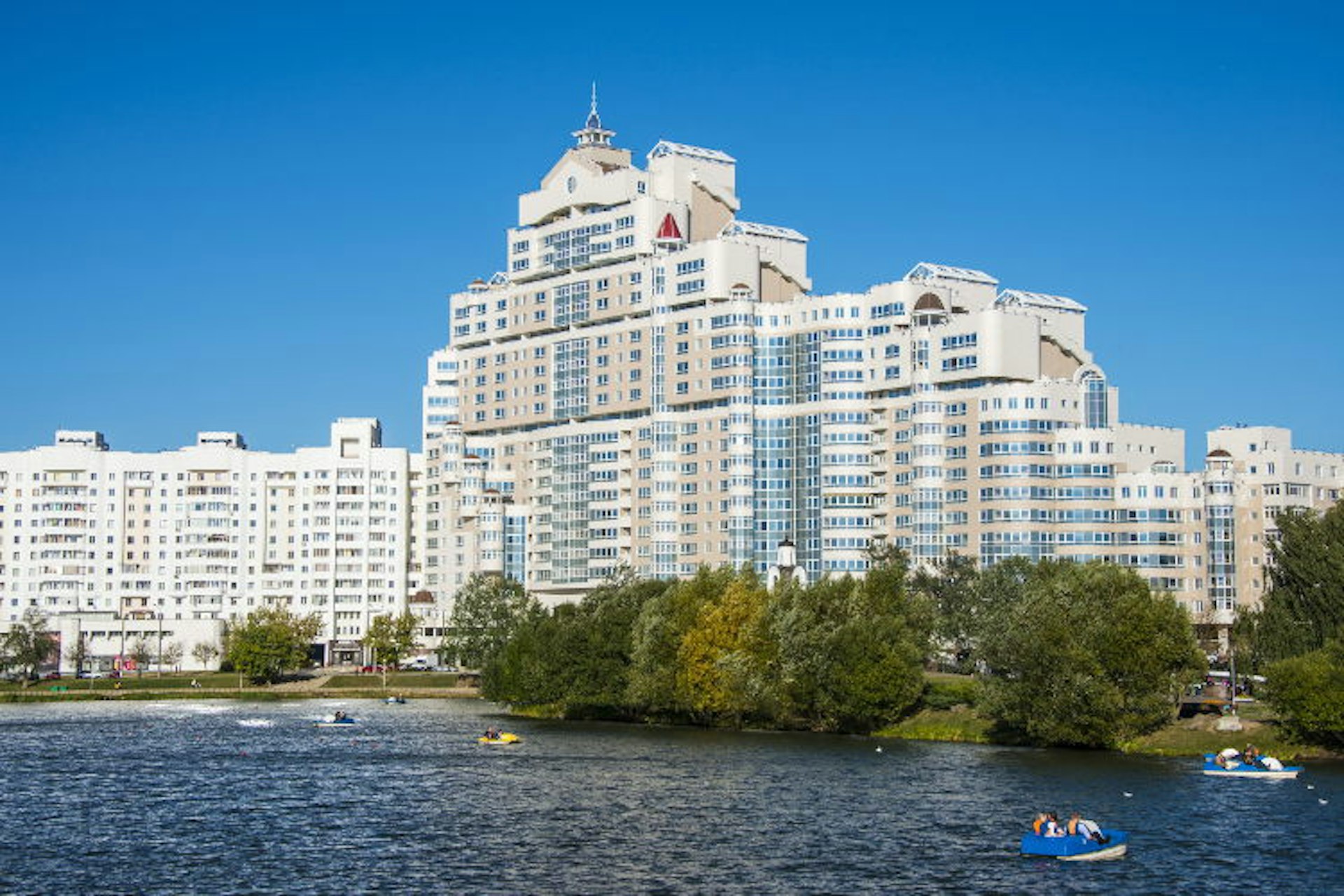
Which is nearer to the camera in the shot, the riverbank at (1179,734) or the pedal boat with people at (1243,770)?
the pedal boat with people at (1243,770)

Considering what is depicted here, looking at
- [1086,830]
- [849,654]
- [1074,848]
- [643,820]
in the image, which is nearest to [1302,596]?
[849,654]

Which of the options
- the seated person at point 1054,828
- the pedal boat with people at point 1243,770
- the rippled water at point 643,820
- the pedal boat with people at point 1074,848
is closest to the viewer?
the rippled water at point 643,820

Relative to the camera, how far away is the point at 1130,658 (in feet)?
495

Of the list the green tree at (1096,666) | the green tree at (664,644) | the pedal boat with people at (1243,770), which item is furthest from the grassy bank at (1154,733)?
the green tree at (664,644)

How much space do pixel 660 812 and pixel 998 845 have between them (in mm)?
23821

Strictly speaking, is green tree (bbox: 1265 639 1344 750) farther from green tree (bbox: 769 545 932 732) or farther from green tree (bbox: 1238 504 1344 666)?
green tree (bbox: 769 545 932 732)

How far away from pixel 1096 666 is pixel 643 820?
174 ft

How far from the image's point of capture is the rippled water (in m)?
91.8

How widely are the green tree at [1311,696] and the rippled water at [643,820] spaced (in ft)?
12.4

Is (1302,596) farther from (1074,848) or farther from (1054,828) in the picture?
(1074,848)

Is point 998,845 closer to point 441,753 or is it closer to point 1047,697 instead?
point 1047,697

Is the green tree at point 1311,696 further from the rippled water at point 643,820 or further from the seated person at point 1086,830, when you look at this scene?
the seated person at point 1086,830

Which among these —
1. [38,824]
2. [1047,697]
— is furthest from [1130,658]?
[38,824]

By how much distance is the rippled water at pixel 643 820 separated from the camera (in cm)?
9175
